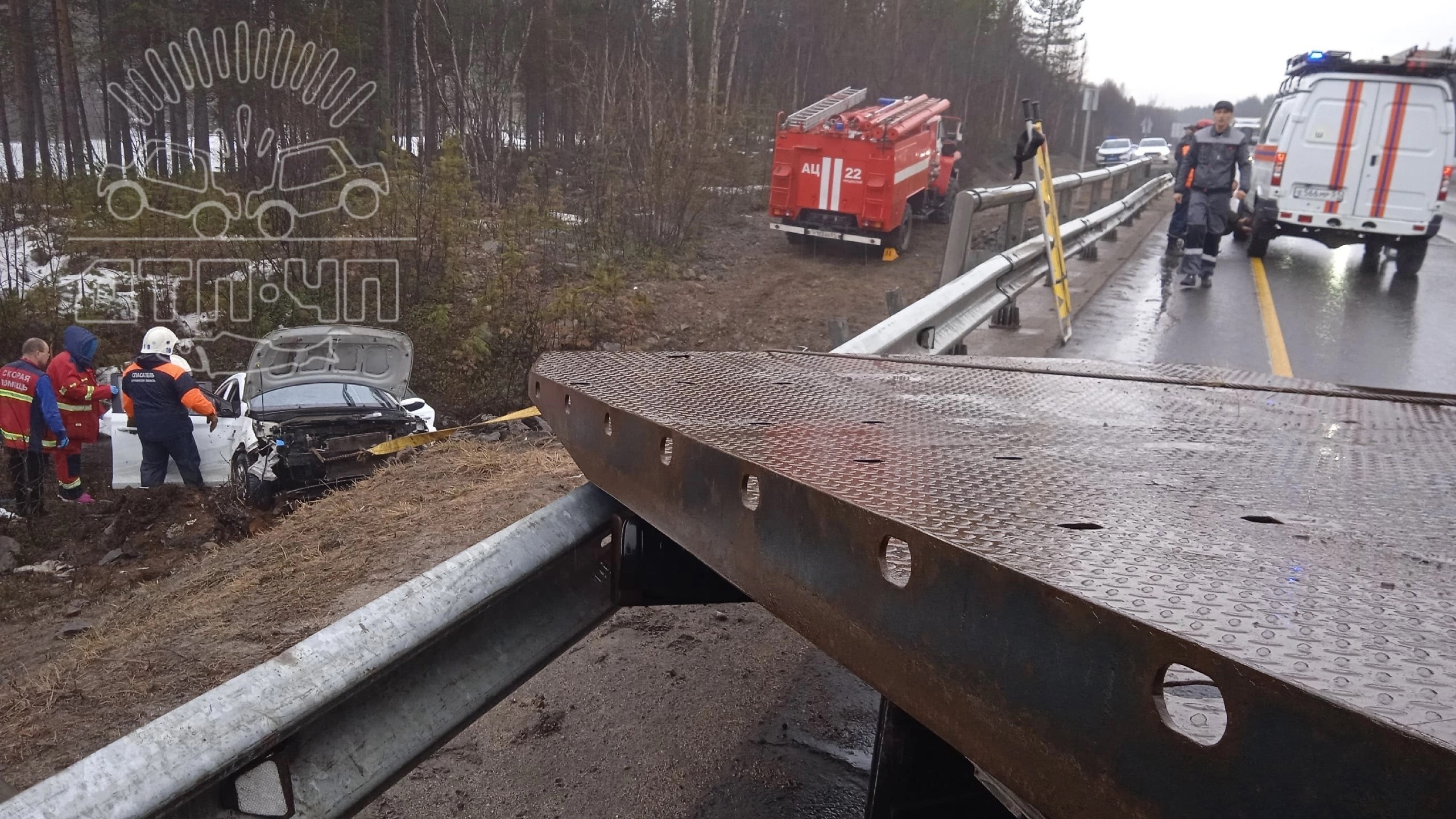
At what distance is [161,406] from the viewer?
30.6 feet

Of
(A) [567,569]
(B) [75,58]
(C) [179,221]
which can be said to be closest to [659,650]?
(A) [567,569]

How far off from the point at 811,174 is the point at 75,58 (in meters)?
15.3

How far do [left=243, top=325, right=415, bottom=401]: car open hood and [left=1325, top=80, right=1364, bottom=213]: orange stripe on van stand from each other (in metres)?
11.6

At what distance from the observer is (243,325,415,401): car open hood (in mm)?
10859

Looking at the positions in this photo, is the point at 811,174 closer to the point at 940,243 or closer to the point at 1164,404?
the point at 940,243

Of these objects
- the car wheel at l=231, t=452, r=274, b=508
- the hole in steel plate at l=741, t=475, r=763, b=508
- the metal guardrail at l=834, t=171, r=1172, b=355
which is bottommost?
the car wheel at l=231, t=452, r=274, b=508

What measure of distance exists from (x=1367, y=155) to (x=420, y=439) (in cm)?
1199

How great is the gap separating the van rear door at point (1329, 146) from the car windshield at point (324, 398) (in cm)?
1148

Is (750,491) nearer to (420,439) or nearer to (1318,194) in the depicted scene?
(420,439)

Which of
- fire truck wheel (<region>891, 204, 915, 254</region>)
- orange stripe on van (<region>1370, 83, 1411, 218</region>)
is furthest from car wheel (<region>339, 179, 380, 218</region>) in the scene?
orange stripe on van (<region>1370, 83, 1411, 218</region>)

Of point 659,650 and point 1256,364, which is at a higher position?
point 1256,364

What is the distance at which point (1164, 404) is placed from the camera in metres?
2.78

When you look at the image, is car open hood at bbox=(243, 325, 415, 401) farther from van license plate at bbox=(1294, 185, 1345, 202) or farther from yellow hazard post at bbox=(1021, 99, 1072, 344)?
van license plate at bbox=(1294, 185, 1345, 202)
